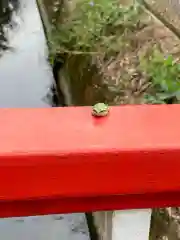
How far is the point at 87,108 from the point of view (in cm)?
67

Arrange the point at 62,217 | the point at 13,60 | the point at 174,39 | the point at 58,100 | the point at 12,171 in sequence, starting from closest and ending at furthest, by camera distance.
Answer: the point at 12,171
the point at 174,39
the point at 62,217
the point at 58,100
the point at 13,60

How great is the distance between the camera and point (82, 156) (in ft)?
1.94

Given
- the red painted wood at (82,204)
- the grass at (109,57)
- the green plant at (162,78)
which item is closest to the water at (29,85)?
the grass at (109,57)

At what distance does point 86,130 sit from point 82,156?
48 mm

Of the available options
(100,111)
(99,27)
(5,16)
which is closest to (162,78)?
(99,27)

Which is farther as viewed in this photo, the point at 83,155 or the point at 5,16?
the point at 5,16

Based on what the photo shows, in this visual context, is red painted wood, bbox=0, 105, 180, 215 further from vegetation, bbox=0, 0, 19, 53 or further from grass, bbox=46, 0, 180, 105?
vegetation, bbox=0, 0, 19, 53

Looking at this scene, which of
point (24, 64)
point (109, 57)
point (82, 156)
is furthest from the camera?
point (24, 64)

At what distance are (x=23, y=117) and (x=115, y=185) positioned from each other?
0.14m

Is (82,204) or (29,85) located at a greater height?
(82,204)

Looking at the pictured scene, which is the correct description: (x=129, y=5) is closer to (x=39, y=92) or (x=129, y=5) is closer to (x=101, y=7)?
(x=101, y=7)

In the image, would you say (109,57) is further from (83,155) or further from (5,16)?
(5,16)

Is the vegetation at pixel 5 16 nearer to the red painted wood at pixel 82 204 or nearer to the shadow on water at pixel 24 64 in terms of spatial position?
the shadow on water at pixel 24 64

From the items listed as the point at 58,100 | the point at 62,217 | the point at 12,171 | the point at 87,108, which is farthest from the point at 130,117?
the point at 58,100
